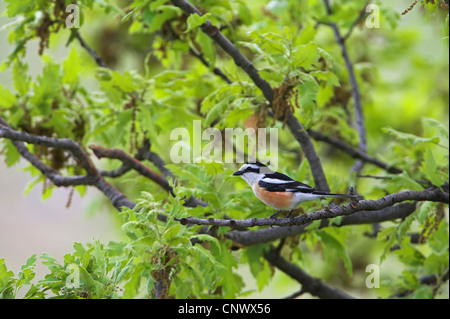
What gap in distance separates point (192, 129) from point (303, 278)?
6.30 ft

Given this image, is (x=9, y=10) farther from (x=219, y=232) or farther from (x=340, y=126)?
(x=340, y=126)

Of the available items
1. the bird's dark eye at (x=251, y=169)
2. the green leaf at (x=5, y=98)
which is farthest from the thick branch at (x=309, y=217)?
the green leaf at (x=5, y=98)

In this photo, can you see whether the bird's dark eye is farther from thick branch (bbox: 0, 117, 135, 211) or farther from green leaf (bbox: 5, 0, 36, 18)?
green leaf (bbox: 5, 0, 36, 18)

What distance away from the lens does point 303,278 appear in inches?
231

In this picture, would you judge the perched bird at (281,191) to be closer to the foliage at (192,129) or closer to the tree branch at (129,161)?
the foliage at (192,129)

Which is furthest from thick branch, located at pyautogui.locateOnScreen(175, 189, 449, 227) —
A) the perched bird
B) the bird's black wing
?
the bird's black wing

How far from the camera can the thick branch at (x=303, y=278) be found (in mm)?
5676

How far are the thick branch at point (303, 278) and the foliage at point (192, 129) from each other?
15 cm

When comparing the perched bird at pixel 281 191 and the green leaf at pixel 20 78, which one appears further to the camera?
the green leaf at pixel 20 78

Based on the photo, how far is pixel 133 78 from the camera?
5.49 meters

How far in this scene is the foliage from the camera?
404cm

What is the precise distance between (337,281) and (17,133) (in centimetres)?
617
